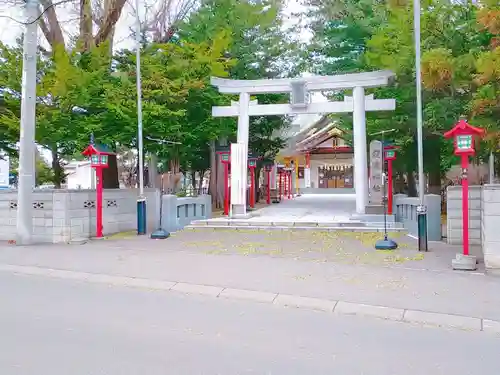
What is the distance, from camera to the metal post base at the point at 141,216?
45.4 ft

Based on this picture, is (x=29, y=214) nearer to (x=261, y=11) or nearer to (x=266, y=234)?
(x=266, y=234)

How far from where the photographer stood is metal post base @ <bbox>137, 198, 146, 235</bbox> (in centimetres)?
1383

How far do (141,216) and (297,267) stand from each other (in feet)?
21.5

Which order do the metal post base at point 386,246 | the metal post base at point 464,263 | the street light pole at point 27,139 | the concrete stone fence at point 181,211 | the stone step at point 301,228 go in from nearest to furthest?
the metal post base at point 464,263 < the metal post base at point 386,246 < the street light pole at point 27,139 < the stone step at point 301,228 < the concrete stone fence at point 181,211

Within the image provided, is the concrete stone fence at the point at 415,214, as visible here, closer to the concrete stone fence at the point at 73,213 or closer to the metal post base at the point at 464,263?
the metal post base at the point at 464,263

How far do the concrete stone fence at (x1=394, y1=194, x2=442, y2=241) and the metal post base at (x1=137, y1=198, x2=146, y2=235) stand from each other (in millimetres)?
7503

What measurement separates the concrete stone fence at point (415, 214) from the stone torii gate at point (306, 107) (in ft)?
3.94

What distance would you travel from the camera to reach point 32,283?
26.2 feet

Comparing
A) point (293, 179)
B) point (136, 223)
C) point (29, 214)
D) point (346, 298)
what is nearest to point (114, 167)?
point (136, 223)

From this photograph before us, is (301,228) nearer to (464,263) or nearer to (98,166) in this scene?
(98,166)

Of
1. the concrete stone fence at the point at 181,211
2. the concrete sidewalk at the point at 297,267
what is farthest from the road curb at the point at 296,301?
the concrete stone fence at the point at 181,211

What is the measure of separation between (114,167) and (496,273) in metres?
14.6

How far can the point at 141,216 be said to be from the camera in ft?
45.3

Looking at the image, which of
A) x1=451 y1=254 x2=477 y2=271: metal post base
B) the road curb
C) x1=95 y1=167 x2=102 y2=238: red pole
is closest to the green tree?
x1=451 y1=254 x2=477 y2=271: metal post base
